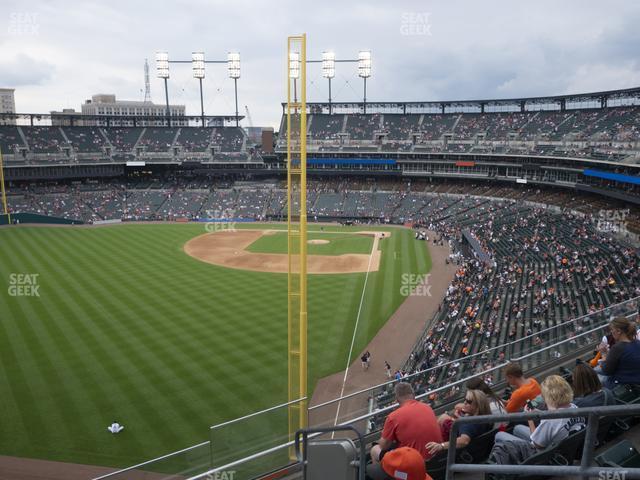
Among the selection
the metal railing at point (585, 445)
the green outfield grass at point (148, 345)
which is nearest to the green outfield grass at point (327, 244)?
the green outfield grass at point (148, 345)

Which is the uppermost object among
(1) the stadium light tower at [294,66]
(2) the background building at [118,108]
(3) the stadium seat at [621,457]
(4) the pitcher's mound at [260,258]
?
(2) the background building at [118,108]

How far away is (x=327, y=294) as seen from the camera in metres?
30.3

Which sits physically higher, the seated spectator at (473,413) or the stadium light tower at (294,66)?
the stadium light tower at (294,66)

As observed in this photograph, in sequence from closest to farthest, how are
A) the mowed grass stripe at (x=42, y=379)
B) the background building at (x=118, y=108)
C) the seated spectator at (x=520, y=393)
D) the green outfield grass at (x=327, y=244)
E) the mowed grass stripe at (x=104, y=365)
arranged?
1. the seated spectator at (x=520, y=393)
2. the mowed grass stripe at (x=42, y=379)
3. the mowed grass stripe at (x=104, y=365)
4. the green outfield grass at (x=327, y=244)
5. the background building at (x=118, y=108)

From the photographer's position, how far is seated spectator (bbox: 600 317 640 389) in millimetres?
5980

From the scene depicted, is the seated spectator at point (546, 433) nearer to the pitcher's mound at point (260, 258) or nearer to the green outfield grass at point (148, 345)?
the green outfield grass at point (148, 345)

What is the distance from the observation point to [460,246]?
140 feet

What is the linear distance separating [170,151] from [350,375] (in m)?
66.1

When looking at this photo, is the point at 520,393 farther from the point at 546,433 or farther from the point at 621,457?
the point at 621,457

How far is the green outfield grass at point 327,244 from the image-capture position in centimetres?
4431

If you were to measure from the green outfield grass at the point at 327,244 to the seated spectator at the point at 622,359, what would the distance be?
37053mm

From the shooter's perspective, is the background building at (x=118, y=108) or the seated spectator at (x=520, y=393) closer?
the seated spectator at (x=520, y=393)

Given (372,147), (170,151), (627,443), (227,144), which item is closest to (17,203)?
(170,151)

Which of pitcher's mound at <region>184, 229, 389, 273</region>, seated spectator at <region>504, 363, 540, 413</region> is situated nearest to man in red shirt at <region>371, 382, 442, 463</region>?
seated spectator at <region>504, 363, 540, 413</region>
